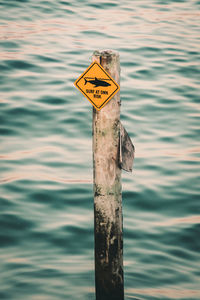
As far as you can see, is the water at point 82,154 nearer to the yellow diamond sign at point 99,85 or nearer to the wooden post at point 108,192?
the wooden post at point 108,192

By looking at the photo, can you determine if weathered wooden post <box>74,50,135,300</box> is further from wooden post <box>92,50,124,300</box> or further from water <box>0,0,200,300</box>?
water <box>0,0,200,300</box>

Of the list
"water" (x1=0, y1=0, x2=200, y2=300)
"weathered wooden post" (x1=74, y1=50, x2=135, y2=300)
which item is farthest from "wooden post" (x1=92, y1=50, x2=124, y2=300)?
"water" (x1=0, y1=0, x2=200, y2=300)

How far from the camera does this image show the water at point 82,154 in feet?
16.1

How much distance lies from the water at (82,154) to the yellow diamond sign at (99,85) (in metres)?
1.97

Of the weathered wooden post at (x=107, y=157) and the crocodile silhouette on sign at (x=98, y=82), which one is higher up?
the crocodile silhouette on sign at (x=98, y=82)

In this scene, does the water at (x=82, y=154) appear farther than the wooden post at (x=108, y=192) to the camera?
Yes

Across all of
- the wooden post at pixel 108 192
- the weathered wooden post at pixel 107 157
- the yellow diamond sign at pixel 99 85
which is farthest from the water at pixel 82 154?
the yellow diamond sign at pixel 99 85

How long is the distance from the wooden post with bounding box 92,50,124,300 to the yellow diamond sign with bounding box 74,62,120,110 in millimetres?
39

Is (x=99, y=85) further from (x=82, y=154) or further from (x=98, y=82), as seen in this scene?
(x=82, y=154)

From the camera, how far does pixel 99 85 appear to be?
11.7 feet

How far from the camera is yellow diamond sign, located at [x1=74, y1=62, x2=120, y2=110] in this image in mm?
3523

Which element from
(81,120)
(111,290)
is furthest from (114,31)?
(111,290)

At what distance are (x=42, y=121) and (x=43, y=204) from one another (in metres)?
2.65

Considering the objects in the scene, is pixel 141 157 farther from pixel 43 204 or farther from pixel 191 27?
pixel 191 27
